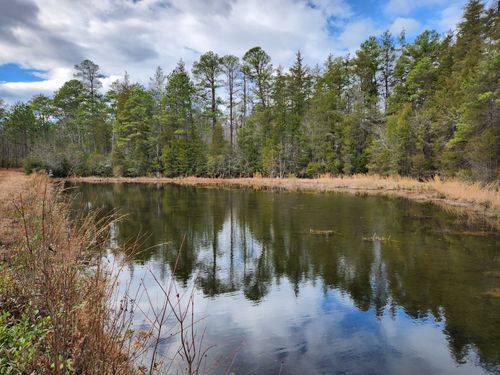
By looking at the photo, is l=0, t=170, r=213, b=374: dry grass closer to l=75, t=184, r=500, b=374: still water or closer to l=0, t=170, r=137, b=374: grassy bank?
l=0, t=170, r=137, b=374: grassy bank

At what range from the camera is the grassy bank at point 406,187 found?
51.0ft

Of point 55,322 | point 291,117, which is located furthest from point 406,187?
point 55,322

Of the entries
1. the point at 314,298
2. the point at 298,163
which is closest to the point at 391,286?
the point at 314,298

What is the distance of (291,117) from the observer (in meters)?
37.9

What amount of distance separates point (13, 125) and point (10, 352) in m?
61.5

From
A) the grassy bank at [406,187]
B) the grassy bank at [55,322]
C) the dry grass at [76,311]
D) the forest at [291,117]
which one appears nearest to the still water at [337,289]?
the dry grass at [76,311]

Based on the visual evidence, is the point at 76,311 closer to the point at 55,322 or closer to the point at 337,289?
the point at 55,322

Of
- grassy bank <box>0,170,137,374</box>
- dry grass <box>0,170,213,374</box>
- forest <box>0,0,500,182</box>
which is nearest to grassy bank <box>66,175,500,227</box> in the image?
forest <box>0,0,500,182</box>

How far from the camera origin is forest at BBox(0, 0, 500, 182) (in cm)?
2639

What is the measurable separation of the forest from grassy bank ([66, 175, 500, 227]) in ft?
5.25

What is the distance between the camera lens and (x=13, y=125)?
52.7m

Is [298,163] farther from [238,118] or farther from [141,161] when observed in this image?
[141,161]

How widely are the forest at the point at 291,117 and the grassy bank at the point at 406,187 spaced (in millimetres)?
1600

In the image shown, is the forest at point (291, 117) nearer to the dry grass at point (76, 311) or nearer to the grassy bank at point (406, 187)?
the grassy bank at point (406, 187)
